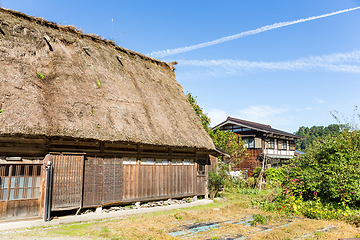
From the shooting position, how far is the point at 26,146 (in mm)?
9430

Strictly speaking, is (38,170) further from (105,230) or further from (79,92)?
(105,230)

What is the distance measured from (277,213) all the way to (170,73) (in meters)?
11.8

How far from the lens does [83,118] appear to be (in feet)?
34.2

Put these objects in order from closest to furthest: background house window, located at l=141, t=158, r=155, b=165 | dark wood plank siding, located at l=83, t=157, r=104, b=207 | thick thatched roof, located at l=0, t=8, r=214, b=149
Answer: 1. thick thatched roof, located at l=0, t=8, r=214, b=149
2. dark wood plank siding, located at l=83, t=157, r=104, b=207
3. background house window, located at l=141, t=158, r=155, b=165

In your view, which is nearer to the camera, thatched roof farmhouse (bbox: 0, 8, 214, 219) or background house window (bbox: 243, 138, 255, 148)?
thatched roof farmhouse (bbox: 0, 8, 214, 219)

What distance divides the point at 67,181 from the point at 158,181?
14.7ft

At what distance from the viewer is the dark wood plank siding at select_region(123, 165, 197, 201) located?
39.4 feet

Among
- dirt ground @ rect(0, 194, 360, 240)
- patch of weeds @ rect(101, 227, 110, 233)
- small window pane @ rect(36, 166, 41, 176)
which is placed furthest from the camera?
small window pane @ rect(36, 166, 41, 176)

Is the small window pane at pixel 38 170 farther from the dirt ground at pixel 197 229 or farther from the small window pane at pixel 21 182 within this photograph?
the dirt ground at pixel 197 229

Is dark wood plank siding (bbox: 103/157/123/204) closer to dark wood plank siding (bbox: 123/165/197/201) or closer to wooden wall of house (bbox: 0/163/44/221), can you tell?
dark wood plank siding (bbox: 123/165/197/201)

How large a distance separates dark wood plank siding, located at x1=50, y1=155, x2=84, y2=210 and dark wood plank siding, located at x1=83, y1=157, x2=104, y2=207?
302mm

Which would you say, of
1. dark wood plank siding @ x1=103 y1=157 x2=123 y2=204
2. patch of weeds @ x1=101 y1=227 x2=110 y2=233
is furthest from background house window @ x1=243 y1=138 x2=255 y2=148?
patch of weeds @ x1=101 y1=227 x2=110 y2=233

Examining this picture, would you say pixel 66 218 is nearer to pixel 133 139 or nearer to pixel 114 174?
pixel 114 174

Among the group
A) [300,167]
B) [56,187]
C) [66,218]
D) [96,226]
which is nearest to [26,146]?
[56,187]
